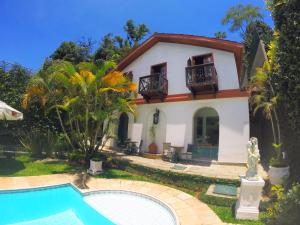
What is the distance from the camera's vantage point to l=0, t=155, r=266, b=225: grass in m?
10.5

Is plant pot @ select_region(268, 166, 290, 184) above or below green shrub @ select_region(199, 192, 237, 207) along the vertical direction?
above

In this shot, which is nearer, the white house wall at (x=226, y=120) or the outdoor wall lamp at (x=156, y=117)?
the white house wall at (x=226, y=120)

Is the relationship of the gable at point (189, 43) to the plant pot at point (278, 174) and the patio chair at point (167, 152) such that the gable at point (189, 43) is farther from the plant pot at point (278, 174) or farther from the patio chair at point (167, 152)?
the plant pot at point (278, 174)

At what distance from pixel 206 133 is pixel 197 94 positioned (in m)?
2.77

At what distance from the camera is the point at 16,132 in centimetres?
1706

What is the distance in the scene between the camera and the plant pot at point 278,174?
9.47m

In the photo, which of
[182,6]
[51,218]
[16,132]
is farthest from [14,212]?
[182,6]

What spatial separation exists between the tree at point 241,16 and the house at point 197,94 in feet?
63.9

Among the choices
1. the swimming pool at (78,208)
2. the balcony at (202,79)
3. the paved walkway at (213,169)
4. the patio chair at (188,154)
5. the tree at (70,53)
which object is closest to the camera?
the swimming pool at (78,208)

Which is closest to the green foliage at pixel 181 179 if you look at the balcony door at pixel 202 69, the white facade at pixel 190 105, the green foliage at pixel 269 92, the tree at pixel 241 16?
the green foliage at pixel 269 92

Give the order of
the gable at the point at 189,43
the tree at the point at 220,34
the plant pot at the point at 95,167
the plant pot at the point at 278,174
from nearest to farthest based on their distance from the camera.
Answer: the plant pot at the point at 278,174 < the plant pot at the point at 95,167 < the gable at the point at 189,43 < the tree at the point at 220,34

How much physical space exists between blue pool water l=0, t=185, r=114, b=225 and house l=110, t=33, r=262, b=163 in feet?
28.0

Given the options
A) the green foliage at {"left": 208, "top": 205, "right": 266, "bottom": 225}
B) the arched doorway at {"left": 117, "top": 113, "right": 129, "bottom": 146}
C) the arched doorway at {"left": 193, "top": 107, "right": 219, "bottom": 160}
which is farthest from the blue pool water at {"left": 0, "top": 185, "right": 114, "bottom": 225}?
the arched doorway at {"left": 117, "top": 113, "right": 129, "bottom": 146}

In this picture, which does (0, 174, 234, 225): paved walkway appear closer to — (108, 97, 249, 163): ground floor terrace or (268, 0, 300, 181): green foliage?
(268, 0, 300, 181): green foliage
